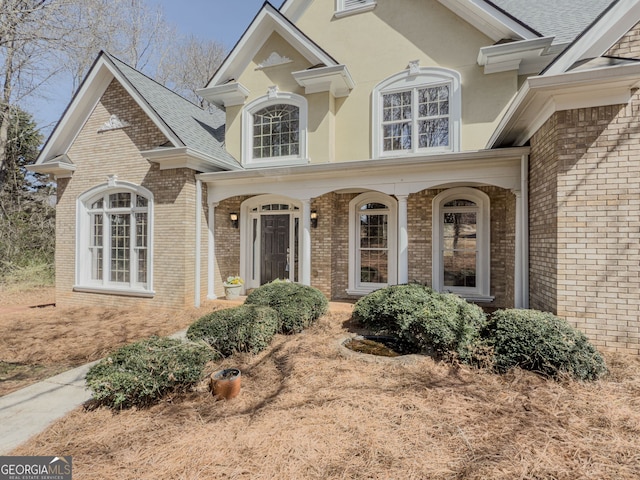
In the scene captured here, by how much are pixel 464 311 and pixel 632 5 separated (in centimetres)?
473

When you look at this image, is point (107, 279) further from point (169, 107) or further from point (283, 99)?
point (283, 99)

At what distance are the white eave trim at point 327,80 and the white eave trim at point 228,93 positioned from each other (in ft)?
5.78

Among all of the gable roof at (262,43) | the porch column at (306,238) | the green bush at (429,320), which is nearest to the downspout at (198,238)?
the porch column at (306,238)

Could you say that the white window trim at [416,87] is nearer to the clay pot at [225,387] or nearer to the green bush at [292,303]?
the green bush at [292,303]

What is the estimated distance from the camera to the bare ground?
8.30 ft

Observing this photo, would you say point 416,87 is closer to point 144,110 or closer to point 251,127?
point 251,127

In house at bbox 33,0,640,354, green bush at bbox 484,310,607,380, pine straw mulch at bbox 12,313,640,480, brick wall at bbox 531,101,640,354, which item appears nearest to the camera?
pine straw mulch at bbox 12,313,640,480

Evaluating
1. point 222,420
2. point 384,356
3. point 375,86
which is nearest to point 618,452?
point 384,356

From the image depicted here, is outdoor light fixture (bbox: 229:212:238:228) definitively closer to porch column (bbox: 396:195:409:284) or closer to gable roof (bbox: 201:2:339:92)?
gable roof (bbox: 201:2:339:92)

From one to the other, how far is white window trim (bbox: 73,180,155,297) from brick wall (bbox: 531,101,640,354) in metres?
8.61

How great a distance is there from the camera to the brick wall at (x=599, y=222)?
464 centimetres

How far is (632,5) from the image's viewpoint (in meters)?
4.51

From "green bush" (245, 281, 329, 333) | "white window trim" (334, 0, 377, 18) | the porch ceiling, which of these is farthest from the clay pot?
"white window trim" (334, 0, 377, 18)

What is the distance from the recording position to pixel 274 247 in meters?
9.79
